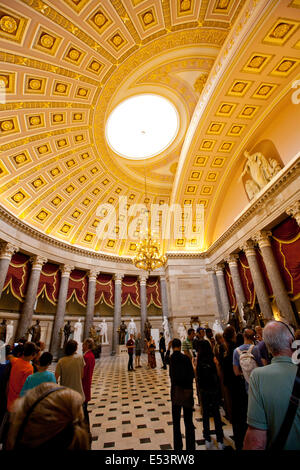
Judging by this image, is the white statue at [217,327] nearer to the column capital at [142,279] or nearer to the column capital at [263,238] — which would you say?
the column capital at [263,238]

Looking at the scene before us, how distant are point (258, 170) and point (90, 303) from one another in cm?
1339

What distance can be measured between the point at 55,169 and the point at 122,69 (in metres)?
6.49

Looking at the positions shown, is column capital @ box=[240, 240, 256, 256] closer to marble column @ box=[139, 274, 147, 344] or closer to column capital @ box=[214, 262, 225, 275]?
column capital @ box=[214, 262, 225, 275]

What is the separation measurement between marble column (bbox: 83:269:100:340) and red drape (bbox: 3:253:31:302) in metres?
4.22

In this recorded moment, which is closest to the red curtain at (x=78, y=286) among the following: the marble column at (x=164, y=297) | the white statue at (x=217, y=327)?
the marble column at (x=164, y=297)

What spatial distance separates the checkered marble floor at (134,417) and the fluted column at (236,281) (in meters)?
6.33

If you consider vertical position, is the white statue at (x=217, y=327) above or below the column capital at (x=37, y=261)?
below

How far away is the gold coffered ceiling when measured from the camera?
6895mm

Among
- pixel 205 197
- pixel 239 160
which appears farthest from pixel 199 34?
pixel 205 197

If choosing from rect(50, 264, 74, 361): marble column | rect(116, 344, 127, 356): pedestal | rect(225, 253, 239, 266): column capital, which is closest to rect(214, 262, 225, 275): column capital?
rect(225, 253, 239, 266): column capital

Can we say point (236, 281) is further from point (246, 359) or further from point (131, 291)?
point (246, 359)

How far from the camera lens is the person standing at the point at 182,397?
2711 millimetres

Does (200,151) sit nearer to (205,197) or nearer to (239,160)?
(239,160)

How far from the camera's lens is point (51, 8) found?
6.31m
